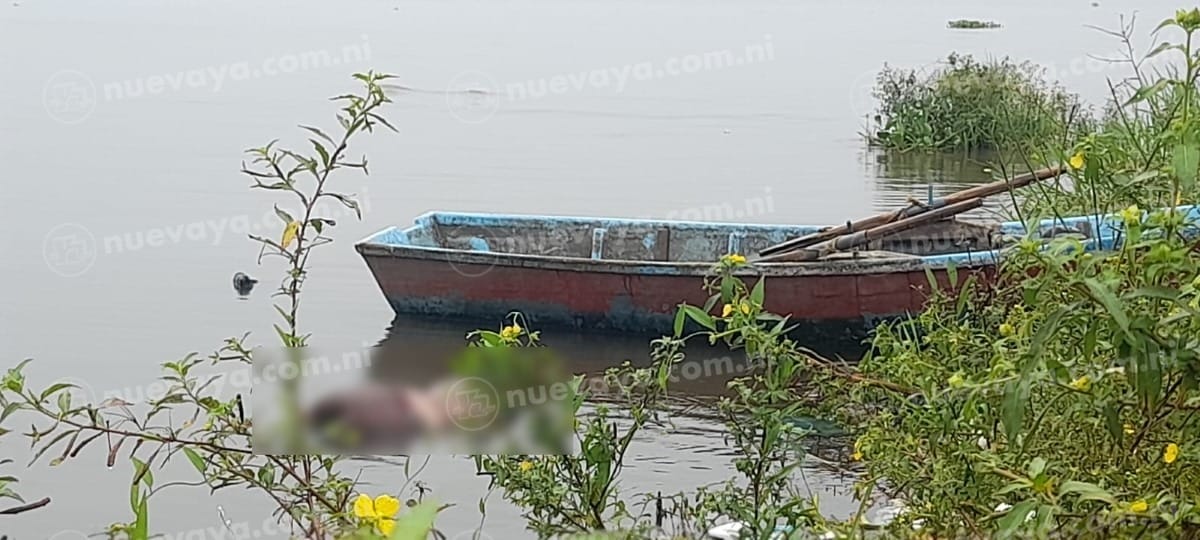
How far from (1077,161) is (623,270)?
7.92m

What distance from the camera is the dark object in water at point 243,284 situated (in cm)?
1368

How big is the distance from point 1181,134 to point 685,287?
826cm

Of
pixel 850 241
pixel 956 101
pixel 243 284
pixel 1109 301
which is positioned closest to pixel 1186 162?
pixel 1109 301

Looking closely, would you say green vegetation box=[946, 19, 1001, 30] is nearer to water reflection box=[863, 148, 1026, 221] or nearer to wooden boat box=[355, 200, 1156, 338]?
water reflection box=[863, 148, 1026, 221]

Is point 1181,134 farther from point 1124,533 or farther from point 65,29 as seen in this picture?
point 65,29

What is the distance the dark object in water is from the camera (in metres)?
13.7

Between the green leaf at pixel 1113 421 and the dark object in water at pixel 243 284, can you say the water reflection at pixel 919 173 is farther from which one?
the green leaf at pixel 1113 421

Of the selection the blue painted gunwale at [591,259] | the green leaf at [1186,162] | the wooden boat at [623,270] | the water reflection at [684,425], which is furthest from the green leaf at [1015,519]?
the wooden boat at [623,270]

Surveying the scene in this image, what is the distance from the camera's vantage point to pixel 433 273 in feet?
36.2

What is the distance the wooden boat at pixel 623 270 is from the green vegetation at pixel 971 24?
4900 cm

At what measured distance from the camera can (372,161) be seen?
22219 mm

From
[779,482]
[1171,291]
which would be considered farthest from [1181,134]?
[779,482]

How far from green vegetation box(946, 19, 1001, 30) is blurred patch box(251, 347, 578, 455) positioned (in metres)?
57.9

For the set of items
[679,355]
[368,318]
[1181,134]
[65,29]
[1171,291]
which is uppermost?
[65,29]
